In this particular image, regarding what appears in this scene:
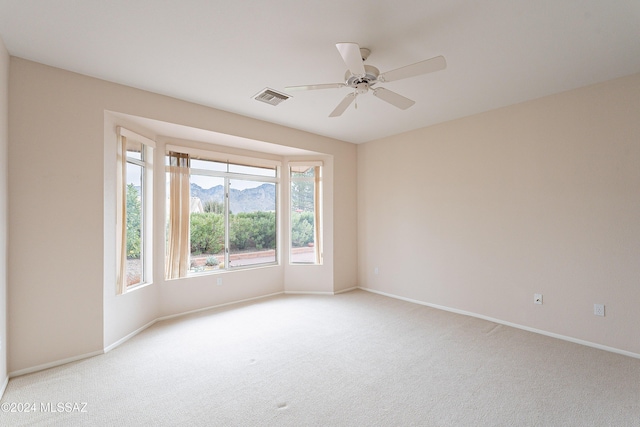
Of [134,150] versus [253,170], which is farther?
[253,170]

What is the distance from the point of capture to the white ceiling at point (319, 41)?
1.92m

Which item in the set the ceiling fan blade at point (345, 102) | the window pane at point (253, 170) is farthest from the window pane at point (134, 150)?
the ceiling fan blade at point (345, 102)

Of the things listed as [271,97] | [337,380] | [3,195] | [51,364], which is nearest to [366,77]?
[271,97]

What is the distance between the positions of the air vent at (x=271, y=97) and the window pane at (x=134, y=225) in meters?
1.81

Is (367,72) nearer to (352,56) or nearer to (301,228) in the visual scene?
(352,56)

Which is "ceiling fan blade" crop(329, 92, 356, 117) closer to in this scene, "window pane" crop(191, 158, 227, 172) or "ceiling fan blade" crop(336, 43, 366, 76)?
"ceiling fan blade" crop(336, 43, 366, 76)

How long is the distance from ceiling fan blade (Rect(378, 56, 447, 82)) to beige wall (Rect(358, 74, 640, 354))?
2230 mm

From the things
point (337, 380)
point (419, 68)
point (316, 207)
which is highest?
point (419, 68)

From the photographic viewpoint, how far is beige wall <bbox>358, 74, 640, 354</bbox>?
9.43 feet

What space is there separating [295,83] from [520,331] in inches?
151

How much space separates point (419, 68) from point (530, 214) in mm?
2557

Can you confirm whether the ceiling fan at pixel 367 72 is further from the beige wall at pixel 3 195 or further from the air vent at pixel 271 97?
the beige wall at pixel 3 195

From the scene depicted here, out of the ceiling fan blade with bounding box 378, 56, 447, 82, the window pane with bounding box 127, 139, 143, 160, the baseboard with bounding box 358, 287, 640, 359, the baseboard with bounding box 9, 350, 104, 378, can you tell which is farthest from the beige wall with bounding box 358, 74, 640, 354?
the baseboard with bounding box 9, 350, 104, 378

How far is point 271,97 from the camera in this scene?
10.7 feet
